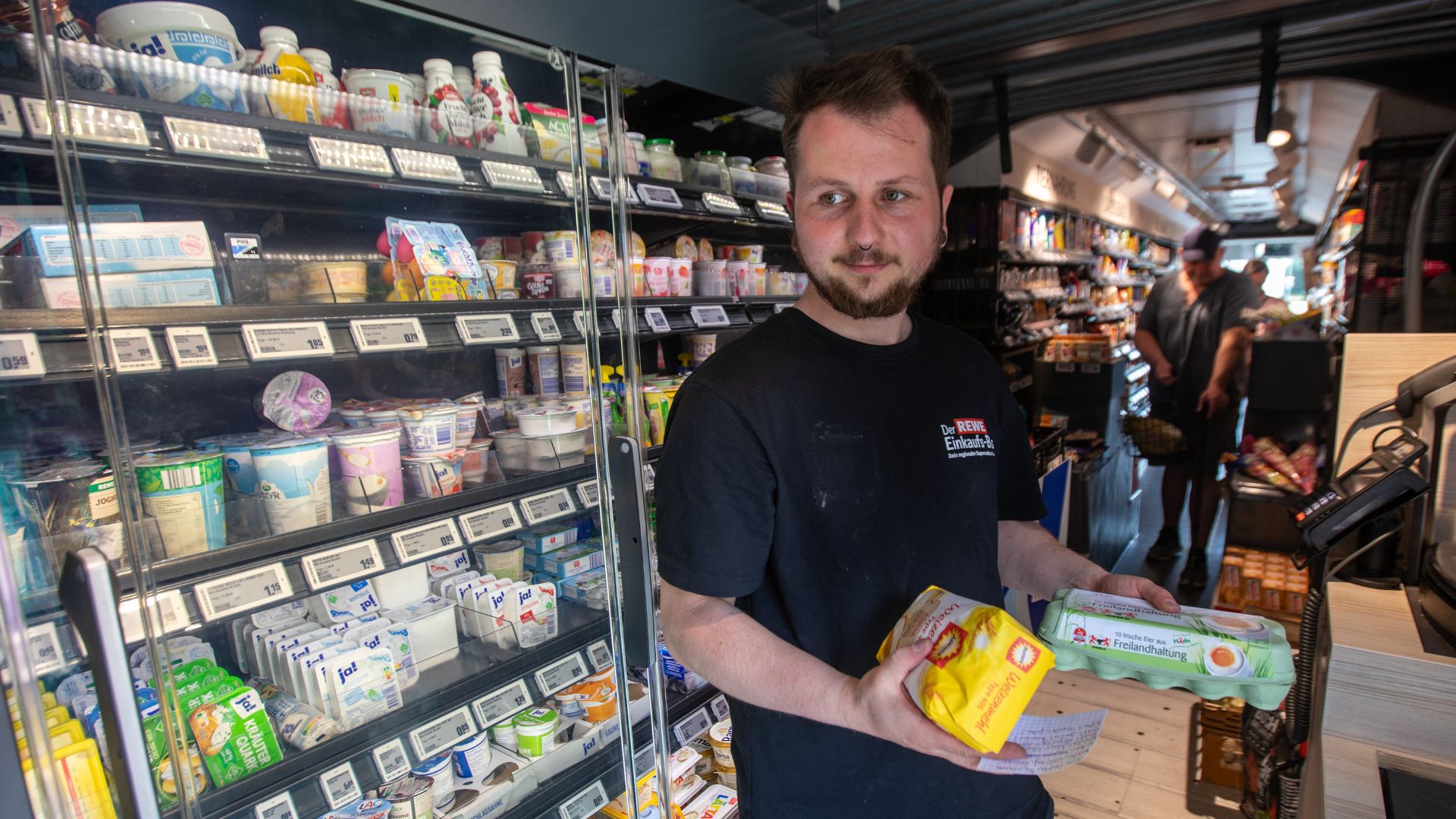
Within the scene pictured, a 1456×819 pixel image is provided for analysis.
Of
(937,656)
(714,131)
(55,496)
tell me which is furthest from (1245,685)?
(714,131)

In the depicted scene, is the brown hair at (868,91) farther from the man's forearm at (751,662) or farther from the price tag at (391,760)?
the price tag at (391,760)

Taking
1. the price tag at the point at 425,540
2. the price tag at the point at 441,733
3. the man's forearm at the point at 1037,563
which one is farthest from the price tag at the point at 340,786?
the man's forearm at the point at 1037,563

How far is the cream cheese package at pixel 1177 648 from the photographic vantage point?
1.01 meters

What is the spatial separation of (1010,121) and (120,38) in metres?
3.91


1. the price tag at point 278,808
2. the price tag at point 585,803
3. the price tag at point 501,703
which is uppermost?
the price tag at point 278,808

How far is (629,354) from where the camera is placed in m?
1.79

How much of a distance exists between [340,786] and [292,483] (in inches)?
22.5

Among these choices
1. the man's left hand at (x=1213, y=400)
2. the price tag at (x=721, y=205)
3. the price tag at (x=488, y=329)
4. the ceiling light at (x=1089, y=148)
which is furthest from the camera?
the ceiling light at (x=1089, y=148)

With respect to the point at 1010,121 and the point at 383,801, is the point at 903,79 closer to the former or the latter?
the point at 383,801

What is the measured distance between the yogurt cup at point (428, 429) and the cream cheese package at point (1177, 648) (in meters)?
1.29

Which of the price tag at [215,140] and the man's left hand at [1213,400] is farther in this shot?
the man's left hand at [1213,400]

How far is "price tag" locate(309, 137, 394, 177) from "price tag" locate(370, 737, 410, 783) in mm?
1121

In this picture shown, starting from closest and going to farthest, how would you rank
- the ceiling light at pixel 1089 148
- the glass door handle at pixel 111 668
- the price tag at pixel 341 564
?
the glass door handle at pixel 111 668 → the price tag at pixel 341 564 → the ceiling light at pixel 1089 148

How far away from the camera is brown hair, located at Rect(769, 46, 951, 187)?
1.14 m
